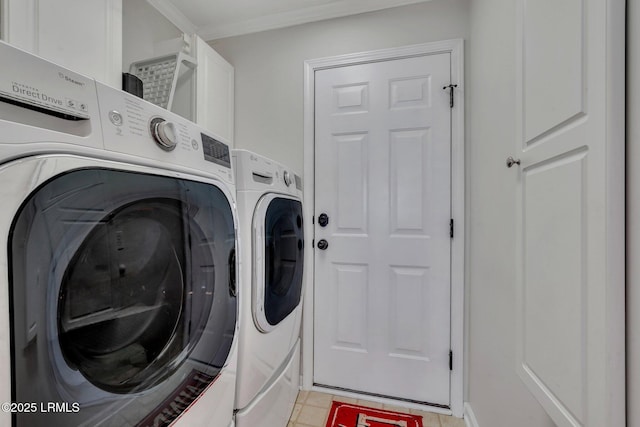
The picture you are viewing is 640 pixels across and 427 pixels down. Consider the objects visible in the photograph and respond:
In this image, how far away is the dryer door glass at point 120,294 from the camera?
39cm

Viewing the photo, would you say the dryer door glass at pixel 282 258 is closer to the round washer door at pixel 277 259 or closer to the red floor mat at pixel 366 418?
the round washer door at pixel 277 259

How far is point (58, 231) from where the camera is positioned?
0.42m

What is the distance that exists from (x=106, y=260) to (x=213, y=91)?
61.0 inches

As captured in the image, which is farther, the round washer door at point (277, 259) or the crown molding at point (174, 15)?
the crown molding at point (174, 15)

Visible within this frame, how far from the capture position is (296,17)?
1.82 m

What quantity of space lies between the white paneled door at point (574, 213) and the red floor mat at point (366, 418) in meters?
1.00

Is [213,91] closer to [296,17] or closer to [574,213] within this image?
[296,17]

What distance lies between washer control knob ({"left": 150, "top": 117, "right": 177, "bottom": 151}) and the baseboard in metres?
1.78

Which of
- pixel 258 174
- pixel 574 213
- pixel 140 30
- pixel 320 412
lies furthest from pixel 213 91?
pixel 320 412

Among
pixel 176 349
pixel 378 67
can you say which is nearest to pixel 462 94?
pixel 378 67

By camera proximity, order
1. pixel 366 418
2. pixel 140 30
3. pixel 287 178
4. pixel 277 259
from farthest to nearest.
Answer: pixel 140 30 < pixel 366 418 < pixel 287 178 < pixel 277 259

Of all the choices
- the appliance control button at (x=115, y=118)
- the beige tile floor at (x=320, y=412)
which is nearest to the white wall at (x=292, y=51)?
the appliance control button at (x=115, y=118)

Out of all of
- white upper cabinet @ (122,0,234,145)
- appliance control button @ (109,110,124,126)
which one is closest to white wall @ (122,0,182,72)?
white upper cabinet @ (122,0,234,145)

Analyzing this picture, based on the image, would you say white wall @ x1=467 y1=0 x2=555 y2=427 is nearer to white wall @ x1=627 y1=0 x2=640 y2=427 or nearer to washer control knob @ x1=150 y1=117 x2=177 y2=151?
white wall @ x1=627 y1=0 x2=640 y2=427
